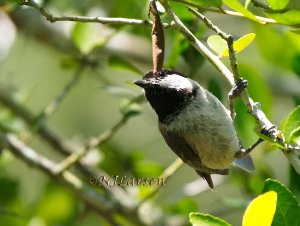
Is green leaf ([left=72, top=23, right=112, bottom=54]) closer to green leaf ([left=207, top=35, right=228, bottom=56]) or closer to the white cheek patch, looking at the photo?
the white cheek patch

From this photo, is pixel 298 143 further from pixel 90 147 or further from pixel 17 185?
pixel 17 185

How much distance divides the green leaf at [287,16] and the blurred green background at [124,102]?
436 mm

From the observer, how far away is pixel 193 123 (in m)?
2.66

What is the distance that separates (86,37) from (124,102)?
39cm

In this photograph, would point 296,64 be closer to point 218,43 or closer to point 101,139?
point 218,43

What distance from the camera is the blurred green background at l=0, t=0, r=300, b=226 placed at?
117 inches

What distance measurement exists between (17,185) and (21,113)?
48 centimetres

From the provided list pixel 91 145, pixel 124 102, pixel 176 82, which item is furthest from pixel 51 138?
pixel 176 82

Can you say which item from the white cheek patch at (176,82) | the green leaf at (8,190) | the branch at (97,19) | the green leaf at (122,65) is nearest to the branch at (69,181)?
the green leaf at (8,190)

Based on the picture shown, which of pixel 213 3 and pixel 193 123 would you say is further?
pixel 193 123

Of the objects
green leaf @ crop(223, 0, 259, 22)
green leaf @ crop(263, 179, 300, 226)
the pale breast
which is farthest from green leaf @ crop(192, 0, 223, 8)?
the pale breast

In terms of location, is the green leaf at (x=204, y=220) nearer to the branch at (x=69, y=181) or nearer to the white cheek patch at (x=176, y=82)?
the white cheek patch at (x=176, y=82)

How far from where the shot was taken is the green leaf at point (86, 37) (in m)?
3.27

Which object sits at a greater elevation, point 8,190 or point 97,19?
point 97,19
